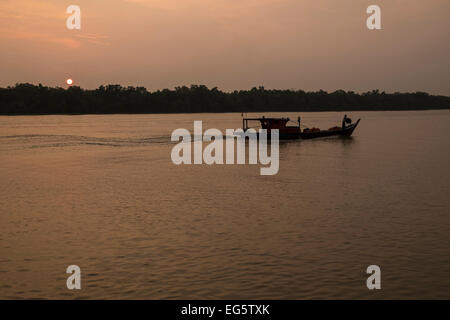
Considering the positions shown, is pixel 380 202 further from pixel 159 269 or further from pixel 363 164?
pixel 363 164

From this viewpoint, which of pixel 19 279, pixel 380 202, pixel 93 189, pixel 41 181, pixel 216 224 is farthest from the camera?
pixel 41 181

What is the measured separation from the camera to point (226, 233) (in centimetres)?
1945

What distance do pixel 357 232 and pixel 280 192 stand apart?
9848mm

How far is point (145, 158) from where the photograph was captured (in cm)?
5009

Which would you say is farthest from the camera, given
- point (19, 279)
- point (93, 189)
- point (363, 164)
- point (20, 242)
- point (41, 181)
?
point (363, 164)

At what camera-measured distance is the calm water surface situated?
13.8m

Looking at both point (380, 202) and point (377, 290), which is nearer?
point (377, 290)

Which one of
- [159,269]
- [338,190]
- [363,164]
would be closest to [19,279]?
[159,269]

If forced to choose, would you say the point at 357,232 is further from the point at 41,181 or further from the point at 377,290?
the point at 41,181

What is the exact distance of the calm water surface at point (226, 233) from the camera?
13844 millimetres
